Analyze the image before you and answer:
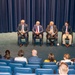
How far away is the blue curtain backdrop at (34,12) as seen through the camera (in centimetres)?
1393

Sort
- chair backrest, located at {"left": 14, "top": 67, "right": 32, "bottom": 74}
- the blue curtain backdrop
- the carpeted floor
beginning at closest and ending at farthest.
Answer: chair backrest, located at {"left": 14, "top": 67, "right": 32, "bottom": 74}, the carpeted floor, the blue curtain backdrop

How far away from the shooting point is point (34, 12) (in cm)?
1415

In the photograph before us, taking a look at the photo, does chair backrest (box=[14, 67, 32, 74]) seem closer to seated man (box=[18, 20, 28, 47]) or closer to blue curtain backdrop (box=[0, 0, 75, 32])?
seated man (box=[18, 20, 28, 47])

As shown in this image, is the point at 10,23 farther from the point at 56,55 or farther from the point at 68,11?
the point at 56,55

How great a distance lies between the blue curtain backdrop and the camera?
13.9m

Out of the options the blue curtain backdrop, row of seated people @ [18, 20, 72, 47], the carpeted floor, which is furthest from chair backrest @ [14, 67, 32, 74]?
the blue curtain backdrop

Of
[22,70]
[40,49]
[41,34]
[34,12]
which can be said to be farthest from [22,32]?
[22,70]

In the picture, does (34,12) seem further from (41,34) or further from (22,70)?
(22,70)

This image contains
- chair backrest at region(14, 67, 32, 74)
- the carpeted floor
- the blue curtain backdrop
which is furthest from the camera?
the blue curtain backdrop

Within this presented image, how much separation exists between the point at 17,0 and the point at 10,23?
1.24 meters

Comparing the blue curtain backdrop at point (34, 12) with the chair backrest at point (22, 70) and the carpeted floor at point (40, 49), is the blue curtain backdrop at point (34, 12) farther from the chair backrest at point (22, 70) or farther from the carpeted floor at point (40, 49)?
the chair backrest at point (22, 70)

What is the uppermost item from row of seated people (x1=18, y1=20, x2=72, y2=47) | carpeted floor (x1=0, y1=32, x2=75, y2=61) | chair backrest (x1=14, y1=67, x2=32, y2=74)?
row of seated people (x1=18, y1=20, x2=72, y2=47)

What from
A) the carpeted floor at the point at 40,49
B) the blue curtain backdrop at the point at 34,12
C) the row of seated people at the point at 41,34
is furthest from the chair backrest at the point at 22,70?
the blue curtain backdrop at the point at 34,12

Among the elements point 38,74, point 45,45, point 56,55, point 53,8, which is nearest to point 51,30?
point 45,45
